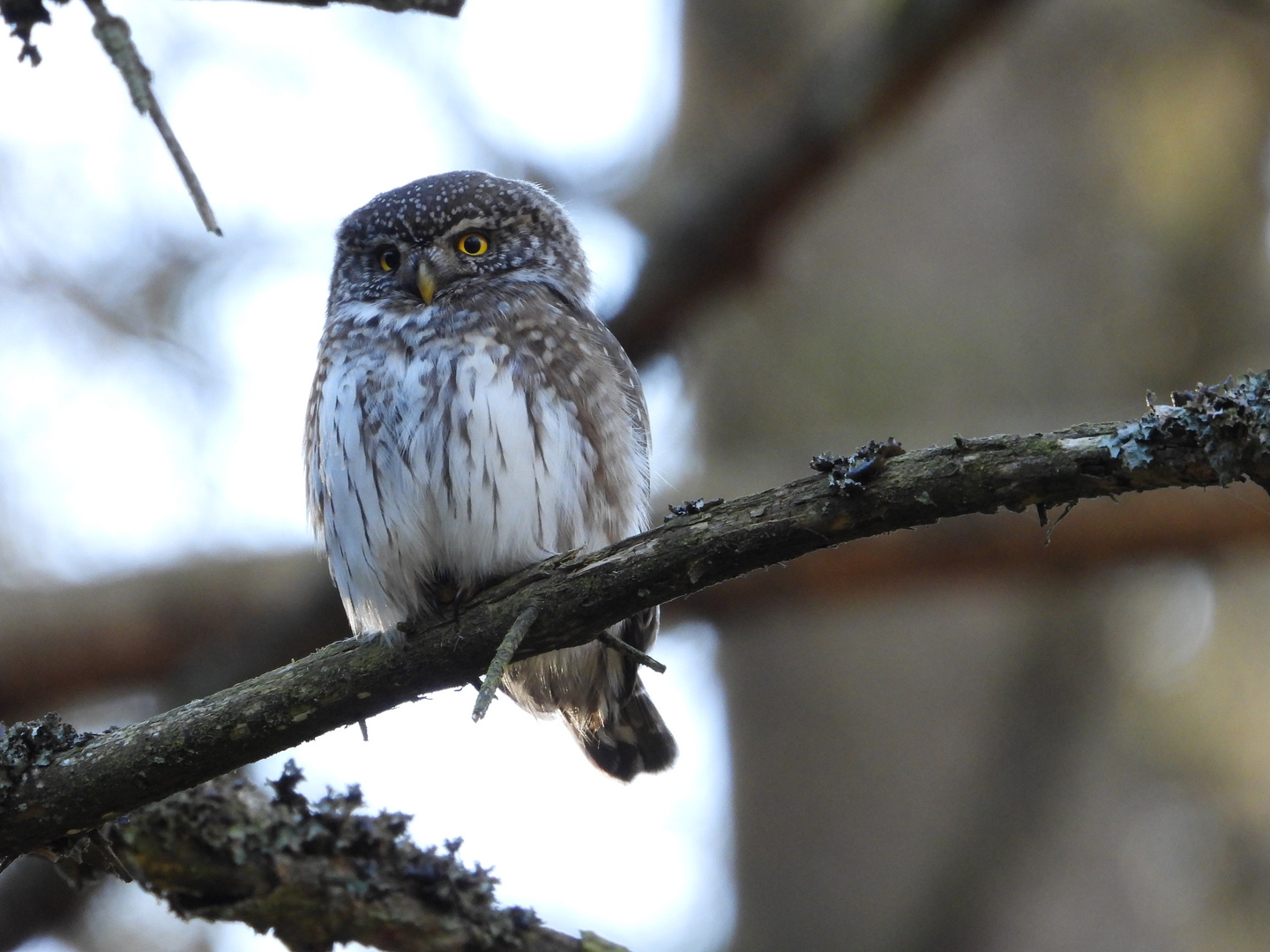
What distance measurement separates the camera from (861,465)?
2143mm

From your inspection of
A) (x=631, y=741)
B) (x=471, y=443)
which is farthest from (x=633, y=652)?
(x=631, y=741)

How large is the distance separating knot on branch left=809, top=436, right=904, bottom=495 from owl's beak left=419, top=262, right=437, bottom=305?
7.35ft

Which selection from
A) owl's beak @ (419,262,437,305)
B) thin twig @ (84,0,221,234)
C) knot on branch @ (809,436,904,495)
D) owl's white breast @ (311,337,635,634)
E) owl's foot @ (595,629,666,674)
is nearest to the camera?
thin twig @ (84,0,221,234)

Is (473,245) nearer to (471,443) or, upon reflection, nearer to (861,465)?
(471,443)

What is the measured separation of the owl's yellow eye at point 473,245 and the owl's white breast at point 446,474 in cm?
83

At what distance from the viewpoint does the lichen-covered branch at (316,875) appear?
2.69 meters

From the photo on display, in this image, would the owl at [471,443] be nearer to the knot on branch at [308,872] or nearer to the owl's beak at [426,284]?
the owl's beak at [426,284]

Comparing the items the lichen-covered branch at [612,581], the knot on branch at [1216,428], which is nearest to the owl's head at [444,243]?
the lichen-covered branch at [612,581]

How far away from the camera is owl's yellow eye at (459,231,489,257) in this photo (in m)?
4.43

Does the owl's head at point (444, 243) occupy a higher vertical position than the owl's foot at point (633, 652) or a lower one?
higher

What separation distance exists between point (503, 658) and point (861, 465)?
0.81 metres

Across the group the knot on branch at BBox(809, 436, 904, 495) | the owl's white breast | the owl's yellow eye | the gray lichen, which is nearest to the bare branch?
the owl's yellow eye

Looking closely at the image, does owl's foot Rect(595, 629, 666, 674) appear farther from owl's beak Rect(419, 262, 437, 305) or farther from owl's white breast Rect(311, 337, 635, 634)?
owl's beak Rect(419, 262, 437, 305)

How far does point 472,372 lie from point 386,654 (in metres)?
1.15
